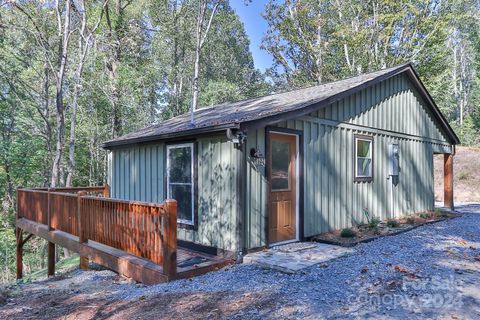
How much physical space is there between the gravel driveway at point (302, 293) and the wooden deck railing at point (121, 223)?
55 centimetres

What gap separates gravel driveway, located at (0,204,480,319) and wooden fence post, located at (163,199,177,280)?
0.23 metres

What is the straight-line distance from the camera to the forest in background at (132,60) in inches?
566

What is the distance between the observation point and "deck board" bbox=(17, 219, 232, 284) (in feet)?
16.3

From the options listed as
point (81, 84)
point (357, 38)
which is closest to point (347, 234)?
point (81, 84)

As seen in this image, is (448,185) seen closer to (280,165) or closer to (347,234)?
(347,234)

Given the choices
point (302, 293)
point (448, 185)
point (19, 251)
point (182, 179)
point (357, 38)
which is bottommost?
point (19, 251)

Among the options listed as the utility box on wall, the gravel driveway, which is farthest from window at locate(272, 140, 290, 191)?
the utility box on wall

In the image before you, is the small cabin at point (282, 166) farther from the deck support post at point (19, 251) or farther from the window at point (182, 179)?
the deck support post at point (19, 251)

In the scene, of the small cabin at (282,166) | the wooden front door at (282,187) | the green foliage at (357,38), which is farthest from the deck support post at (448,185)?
the green foliage at (357,38)

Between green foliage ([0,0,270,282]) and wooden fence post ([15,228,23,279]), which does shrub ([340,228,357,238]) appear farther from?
green foliage ([0,0,270,282])

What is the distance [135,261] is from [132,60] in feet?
51.6

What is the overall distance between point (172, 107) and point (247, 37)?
955cm

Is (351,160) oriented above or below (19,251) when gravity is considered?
above

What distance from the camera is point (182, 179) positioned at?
6980 millimetres
